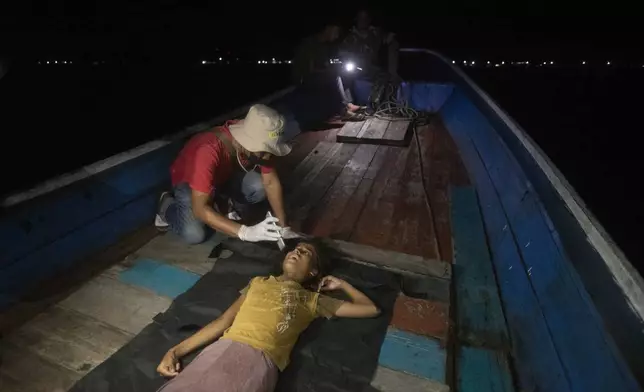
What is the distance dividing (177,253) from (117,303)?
67cm

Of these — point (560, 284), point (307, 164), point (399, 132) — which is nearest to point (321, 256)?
→ point (560, 284)

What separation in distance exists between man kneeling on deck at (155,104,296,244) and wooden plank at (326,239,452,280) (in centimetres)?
50

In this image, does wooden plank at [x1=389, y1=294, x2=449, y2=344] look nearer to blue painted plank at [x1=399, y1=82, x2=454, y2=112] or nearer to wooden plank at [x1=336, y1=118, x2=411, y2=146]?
wooden plank at [x1=336, y1=118, x2=411, y2=146]

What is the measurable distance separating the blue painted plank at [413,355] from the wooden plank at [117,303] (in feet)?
5.09

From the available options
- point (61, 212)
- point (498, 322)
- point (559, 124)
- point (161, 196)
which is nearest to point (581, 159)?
point (559, 124)

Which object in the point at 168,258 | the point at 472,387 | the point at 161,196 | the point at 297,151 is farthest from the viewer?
A: the point at 297,151

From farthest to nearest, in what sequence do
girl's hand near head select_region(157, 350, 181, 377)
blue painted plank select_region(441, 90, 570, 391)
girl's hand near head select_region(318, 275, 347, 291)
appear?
girl's hand near head select_region(318, 275, 347, 291)
girl's hand near head select_region(157, 350, 181, 377)
blue painted plank select_region(441, 90, 570, 391)

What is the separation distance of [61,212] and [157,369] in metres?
1.40

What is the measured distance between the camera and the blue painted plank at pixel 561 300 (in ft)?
5.14

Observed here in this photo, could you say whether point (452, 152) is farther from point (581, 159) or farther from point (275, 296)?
point (581, 159)

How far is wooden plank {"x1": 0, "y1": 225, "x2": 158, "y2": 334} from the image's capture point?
8.16 feet

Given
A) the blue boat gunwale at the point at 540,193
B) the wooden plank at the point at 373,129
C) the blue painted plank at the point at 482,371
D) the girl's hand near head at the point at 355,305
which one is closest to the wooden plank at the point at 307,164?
the wooden plank at the point at 373,129

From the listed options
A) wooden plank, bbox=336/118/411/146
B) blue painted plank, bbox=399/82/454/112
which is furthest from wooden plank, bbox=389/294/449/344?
blue painted plank, bbox=399/82/454/112

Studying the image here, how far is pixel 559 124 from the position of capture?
13.8 m
